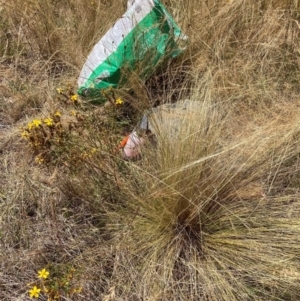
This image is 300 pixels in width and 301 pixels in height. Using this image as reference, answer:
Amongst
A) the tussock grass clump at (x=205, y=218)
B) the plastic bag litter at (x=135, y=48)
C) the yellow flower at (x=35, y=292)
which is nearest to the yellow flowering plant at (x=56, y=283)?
the yellow flower at (x=35, y=292)

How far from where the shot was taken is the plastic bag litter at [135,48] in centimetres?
216

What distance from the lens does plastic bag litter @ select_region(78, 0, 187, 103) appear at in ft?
7.10

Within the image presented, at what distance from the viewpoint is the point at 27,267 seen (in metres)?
1.65

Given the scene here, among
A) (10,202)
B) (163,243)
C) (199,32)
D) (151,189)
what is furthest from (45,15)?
(163,243)

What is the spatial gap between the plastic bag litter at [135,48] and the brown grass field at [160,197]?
0.25ft

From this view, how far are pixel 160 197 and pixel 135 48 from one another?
2.68 ft

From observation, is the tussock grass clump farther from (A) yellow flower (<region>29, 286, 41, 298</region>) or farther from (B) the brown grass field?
(A) yellow flower (<region>29, 286, 41, 298</region>)

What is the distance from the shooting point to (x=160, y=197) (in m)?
1.65

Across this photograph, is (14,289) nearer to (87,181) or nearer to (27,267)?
(27,267)

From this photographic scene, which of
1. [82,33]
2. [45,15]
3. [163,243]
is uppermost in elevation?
[45,15]

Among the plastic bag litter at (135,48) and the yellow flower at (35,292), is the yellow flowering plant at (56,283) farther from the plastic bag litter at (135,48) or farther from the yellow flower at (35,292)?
the plastic bag litter at (135,48)

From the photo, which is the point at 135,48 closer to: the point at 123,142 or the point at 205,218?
the point at 123,142

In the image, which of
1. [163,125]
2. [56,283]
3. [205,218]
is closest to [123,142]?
[163,125]

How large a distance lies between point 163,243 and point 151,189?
19 centimetres
